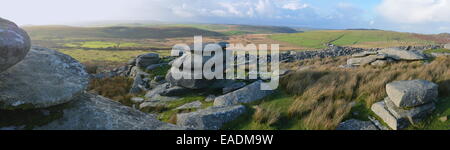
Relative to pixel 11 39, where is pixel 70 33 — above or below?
above

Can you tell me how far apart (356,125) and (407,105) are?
5.79 ft

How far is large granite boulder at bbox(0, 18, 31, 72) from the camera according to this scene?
5.66 m

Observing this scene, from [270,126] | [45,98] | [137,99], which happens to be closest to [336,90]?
[270,126]

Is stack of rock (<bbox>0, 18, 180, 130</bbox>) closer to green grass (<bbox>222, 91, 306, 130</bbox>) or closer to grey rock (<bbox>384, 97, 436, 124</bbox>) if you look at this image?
green grass (<bbox>222, 91, 306, 130</bbox>)

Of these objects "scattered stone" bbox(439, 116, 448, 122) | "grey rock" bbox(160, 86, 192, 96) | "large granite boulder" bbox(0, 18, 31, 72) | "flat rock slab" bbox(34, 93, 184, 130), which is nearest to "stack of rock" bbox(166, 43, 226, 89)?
"grey rock" bbox(160, 86, 192, 96)

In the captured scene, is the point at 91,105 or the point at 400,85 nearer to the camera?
the point at 91,105

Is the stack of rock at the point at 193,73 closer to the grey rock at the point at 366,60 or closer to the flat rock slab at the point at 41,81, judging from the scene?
the flat rock slab at the point at 41,81

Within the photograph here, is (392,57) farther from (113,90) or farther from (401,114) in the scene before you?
(113,90)

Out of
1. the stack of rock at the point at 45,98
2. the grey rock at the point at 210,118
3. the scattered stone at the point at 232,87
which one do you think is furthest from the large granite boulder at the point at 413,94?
the stack of rock at the point at 45,98

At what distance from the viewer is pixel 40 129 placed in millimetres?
6133

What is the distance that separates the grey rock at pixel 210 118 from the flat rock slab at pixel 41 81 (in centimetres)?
361
